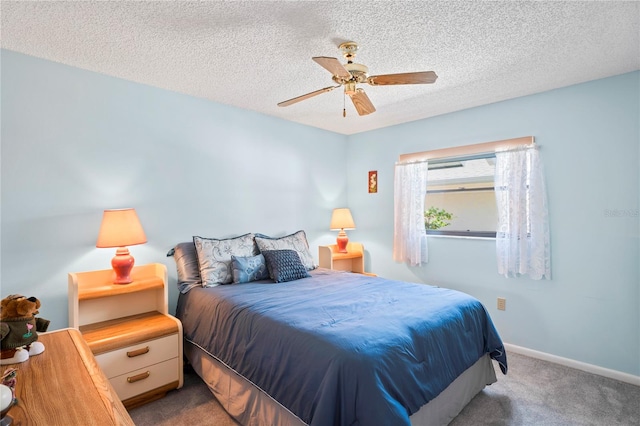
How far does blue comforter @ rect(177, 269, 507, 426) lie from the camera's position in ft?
4.74

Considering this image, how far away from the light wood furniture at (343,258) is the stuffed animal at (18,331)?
2902mm

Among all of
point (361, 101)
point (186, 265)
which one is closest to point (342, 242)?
point (186, 265)

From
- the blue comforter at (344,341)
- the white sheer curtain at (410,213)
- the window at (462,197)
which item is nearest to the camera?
the blue comforter at (344,341)

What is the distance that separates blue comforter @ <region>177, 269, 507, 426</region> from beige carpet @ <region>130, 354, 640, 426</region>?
0.97 ft

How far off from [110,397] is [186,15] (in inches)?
74.0

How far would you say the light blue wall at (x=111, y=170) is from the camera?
7.45ft

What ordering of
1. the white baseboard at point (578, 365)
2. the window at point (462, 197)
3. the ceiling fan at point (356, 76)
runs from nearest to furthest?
the ceiling fan at point (356, 76) → the white baseboard at point (578, 365) → the window at point (462, 197)

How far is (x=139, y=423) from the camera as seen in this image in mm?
2090

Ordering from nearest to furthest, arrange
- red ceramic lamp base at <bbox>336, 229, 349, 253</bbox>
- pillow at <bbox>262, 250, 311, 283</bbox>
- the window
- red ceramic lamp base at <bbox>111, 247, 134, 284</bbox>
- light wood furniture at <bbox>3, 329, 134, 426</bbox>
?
light wood furniture at <bbox>3, 329, 134, 426</bbox> → red ceramic lamp base at <bbox>111, 247, 134, 284</bbox> → pillow at <bbox>262, 250, 311, 283</bbox> → the window → red ceramic lamp base at <bbox>336, 229, 349, 253</bbox>

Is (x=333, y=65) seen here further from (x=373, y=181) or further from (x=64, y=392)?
(x=373, y=181)

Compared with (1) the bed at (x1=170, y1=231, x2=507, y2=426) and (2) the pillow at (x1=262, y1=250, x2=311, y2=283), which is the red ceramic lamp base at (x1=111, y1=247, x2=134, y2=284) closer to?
(1) the bed at (x1=170, y1=231, x2=507, y2=426)

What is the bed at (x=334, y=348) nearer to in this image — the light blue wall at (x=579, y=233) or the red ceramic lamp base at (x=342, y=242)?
the light blue wall at (x=579, y=233)

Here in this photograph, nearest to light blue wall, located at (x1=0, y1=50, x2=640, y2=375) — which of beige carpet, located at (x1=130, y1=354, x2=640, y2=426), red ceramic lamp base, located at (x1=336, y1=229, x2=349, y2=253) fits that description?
beige carpet, located at (x1=130, y1=354, x2=640, y2=426)

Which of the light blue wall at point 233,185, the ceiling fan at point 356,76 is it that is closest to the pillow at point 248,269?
the light blue wall at point 233,185
